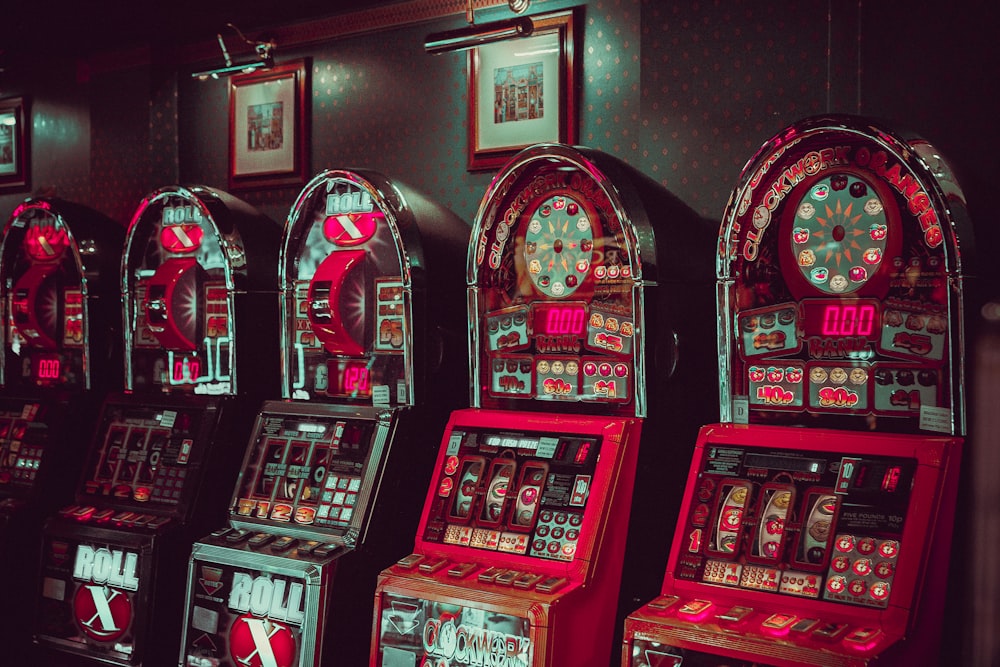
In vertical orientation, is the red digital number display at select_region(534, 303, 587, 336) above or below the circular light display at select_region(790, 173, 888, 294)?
below

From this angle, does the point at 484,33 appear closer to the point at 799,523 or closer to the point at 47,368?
the point at 799,523

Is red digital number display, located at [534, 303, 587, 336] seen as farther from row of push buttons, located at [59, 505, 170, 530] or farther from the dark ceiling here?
the dark ceiling

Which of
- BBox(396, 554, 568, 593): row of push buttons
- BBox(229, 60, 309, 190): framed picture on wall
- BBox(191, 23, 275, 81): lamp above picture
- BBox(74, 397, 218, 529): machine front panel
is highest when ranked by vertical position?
BBox(191, 23, 275, 81): lamp above picture

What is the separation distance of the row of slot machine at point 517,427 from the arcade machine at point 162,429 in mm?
15

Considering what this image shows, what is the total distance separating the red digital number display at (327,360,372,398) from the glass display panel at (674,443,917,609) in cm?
156

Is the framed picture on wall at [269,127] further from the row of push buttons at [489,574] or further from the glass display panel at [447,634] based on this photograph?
the glass display panel at [447,634]

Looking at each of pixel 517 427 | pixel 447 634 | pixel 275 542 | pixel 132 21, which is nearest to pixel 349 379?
pixel 275 542

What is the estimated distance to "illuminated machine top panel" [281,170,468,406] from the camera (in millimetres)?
3908

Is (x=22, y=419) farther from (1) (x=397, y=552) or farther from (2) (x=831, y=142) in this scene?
(2) (x=831, y=142)

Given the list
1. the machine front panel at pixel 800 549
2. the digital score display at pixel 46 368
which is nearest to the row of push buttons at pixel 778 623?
the machine front panel at pixel 800 549

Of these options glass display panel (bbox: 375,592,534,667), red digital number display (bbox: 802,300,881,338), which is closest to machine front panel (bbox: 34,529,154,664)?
glass display panel (bbox: 375,592,534,667)

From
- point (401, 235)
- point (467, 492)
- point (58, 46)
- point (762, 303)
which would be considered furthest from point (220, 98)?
point (762, 303)

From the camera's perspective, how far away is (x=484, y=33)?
4.16 meters

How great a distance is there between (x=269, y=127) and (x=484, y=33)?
1.87 metres
